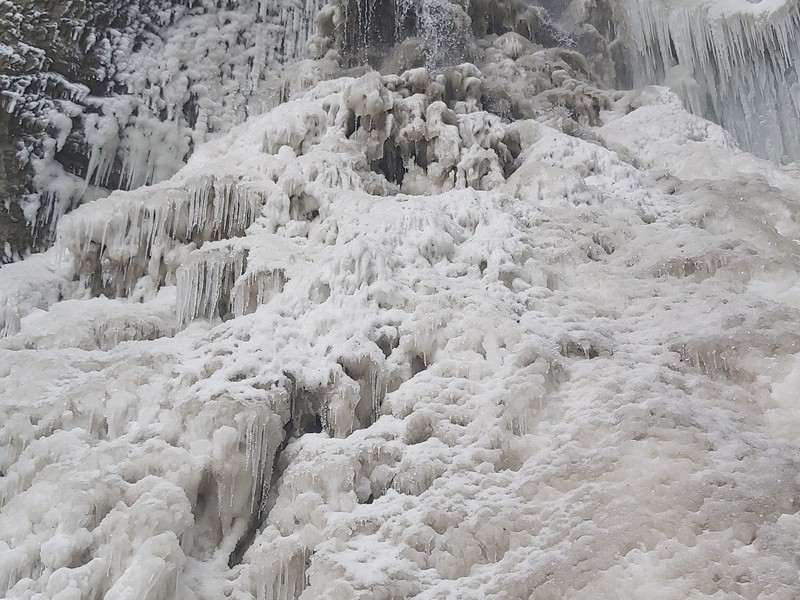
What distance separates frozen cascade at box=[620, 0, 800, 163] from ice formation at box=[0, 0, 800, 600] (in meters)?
6.72

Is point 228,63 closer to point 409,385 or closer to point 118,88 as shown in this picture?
point 118,88

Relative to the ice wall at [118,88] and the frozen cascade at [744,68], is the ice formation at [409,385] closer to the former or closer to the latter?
the ice wall at [118,88]

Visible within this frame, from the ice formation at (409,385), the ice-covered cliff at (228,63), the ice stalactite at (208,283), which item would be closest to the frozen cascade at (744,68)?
the ice-covered cliff at (228,63)

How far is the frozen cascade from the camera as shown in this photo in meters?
16.1

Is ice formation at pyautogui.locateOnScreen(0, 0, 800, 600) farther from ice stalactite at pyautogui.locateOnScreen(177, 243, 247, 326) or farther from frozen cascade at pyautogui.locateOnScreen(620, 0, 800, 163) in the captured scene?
frozen cascade at pyautogui.locateOnScreen(620, 0, 800, 163)

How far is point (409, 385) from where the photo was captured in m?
6.53

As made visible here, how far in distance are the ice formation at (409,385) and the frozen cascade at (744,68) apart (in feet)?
22.0

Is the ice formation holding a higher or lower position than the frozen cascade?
lower

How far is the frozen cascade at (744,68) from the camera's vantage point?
16109 millimetres

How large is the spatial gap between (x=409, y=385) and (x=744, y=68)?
14.0 m

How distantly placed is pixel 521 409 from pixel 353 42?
1122 cm

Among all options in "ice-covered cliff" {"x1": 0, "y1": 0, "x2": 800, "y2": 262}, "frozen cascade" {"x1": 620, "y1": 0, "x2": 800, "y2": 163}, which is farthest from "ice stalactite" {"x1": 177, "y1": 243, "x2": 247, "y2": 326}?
"frozen cascade" {"x1": 620, "y1": 0, "x2": 800, "y2": 163}

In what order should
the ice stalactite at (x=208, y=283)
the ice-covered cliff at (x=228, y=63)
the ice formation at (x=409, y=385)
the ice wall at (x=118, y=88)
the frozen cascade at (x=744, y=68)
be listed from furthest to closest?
the frozen cascade at (x=744, y=68) < the ice-covered cliff at (x=228, y=63) < the ice wall at (x=118, y=88) < the ice stalactite at (x=208, y=283) < the ice formation at (x=409, y=385)

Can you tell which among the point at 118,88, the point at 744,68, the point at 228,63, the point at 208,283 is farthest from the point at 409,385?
the point at 744,68
